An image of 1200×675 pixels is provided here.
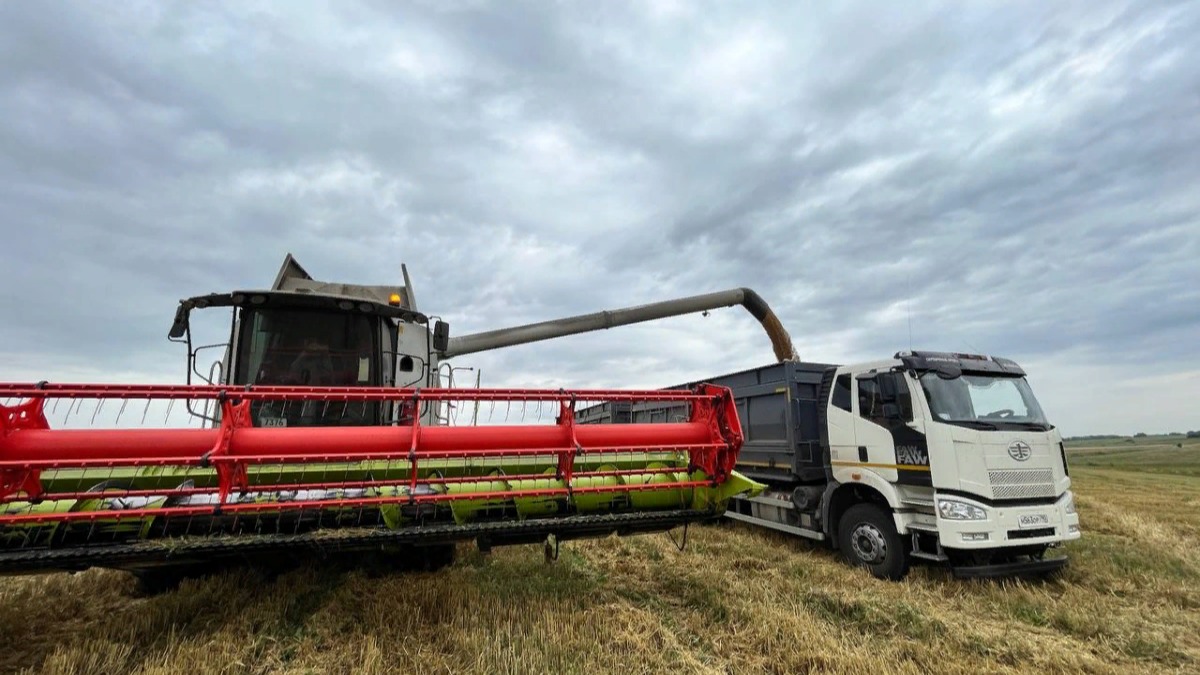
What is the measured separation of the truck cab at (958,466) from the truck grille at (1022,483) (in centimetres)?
1

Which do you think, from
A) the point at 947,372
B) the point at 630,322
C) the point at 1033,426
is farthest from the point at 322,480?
the point at 630,322

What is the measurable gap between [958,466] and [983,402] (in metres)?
0.94

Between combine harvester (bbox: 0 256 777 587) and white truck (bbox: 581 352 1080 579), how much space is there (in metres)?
2.45

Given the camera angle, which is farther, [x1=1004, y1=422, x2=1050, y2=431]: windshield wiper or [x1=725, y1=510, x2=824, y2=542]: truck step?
[x1=725, y1=510, x2=824, y2=542]: truck step

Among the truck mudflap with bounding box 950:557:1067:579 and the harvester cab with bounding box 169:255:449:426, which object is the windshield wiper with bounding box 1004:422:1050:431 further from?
the harvester cab with bounding box 169:255:449:426

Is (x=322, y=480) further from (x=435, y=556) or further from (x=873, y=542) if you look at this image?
(x=873, y=542)

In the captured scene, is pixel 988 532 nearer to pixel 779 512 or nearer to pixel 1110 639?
pixel 1110 639

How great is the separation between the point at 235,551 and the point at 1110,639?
20.1 feet

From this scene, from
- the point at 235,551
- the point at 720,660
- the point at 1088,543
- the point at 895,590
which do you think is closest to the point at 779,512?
the point at 895,590

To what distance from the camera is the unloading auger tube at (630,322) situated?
12.3 m

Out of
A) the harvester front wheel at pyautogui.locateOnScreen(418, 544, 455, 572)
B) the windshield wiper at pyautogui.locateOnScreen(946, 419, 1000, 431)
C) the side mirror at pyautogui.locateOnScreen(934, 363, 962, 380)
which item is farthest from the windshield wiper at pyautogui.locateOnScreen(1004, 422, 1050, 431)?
the harvester front wheel at pyautogui.locateOnScreen(418, 544, 455, 572)

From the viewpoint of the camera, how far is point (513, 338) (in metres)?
12.4

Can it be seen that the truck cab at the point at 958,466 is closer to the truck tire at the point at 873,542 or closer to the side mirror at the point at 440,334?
the truck tire at the point at 873,542

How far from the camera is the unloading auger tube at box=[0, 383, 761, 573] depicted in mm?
3457
